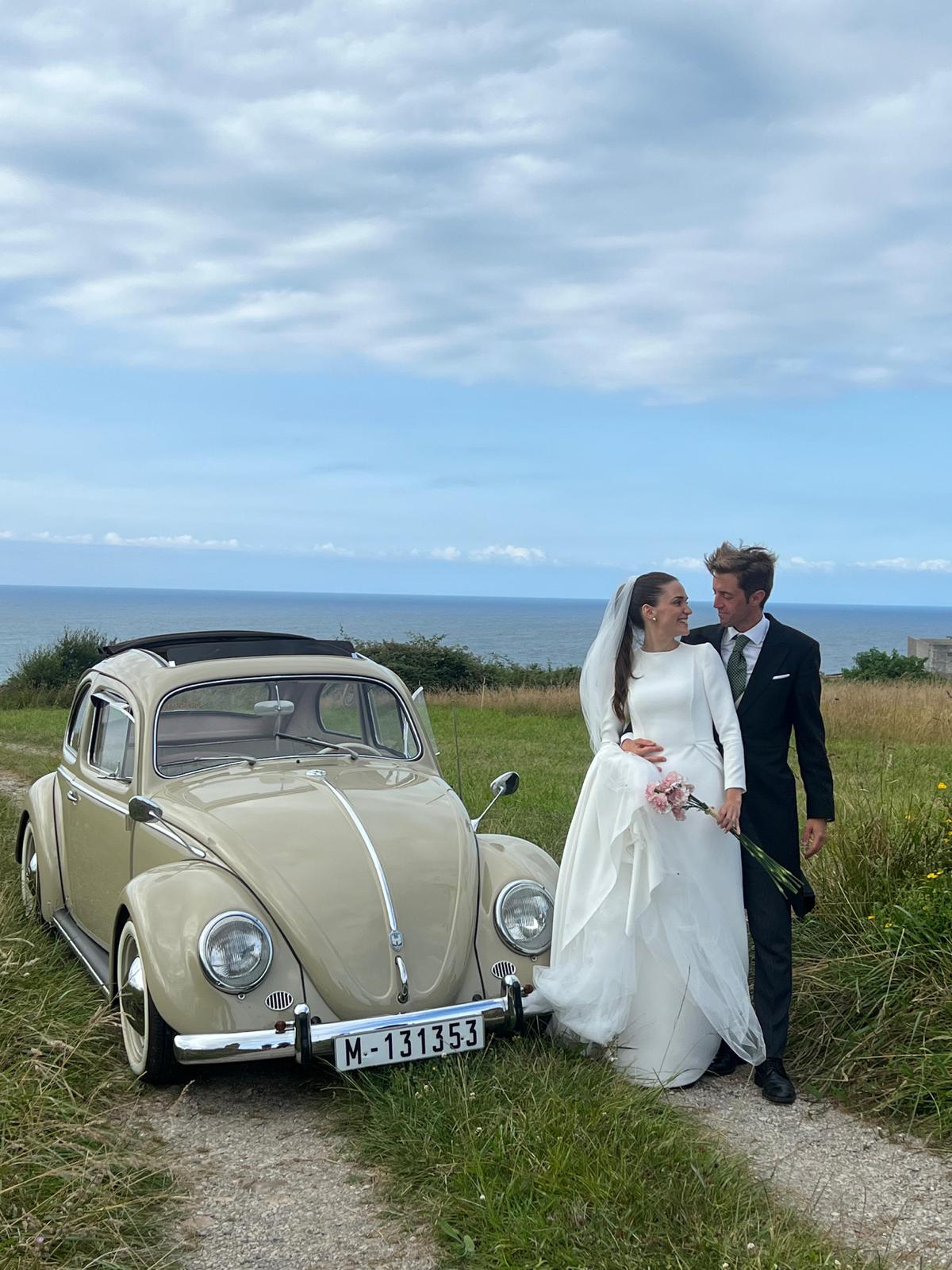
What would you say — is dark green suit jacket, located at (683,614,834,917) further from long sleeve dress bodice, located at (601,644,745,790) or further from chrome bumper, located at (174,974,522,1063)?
chrome bumper, located at (174,974,522,1063)

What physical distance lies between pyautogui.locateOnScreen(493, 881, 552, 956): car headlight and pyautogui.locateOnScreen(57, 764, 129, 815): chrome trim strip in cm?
199

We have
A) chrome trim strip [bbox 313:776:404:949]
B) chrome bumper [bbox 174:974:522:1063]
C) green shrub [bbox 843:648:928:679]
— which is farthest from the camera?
green shrub [bbox 843:648:928:679]

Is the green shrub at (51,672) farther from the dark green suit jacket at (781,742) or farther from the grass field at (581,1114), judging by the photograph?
the dark green suit jacket at (781,742)

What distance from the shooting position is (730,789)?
189 inches

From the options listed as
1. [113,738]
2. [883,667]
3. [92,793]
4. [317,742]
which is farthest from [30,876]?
[883,667]

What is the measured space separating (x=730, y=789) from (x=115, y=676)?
3.58 metres

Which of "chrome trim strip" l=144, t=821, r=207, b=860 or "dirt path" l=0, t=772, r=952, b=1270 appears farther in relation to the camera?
"chrome trim strip" l=144, t=821, r=207, b=860

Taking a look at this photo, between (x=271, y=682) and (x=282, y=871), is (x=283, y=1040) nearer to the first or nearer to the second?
(x=282, y=871)

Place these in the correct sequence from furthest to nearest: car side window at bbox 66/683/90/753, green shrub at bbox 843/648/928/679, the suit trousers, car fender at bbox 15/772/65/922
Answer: green shrub at bbox 843/648/928/679 < car side window at bbox 66/683/90/753 < car fender at bbox 15/772/65/922 < the suit trousers

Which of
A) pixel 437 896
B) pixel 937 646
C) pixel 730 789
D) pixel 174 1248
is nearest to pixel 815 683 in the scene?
pixel 730 789

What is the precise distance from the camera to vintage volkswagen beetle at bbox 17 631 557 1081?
4.46 meters

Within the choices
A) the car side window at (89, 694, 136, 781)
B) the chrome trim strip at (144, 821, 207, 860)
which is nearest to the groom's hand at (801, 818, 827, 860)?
the chrome trim strip at (144, 821, 207, 860)

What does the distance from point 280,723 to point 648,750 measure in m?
2.13

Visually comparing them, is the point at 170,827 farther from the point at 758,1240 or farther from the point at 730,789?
the point at 758,1240
